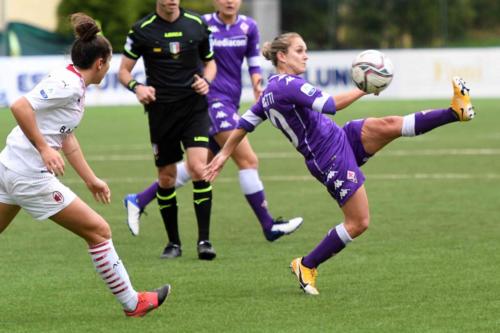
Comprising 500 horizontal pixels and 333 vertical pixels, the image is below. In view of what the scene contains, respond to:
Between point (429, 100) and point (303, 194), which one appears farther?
point (429, 100)

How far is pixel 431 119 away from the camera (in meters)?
8.20

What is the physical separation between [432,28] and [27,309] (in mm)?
31318

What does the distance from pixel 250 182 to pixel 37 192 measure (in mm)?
4208

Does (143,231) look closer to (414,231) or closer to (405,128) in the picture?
(414,231)

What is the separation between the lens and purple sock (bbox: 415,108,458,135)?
812cm

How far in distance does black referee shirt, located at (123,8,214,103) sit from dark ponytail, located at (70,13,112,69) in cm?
281

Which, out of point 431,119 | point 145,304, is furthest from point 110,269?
point 431,119

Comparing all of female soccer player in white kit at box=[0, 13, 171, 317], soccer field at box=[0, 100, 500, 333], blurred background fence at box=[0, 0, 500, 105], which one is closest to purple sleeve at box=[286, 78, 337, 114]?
soccer field at box=[0, 100, 500, 333]

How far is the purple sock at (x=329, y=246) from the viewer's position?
26.5ft

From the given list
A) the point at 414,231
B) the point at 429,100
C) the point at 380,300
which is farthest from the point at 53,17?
the point at 380,300

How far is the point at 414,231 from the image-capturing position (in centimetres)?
1087


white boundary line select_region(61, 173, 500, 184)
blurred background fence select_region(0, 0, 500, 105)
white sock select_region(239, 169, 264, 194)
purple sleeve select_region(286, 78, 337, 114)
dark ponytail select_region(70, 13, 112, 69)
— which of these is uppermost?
dark ponytail select_region(70, 13, 112, 69)

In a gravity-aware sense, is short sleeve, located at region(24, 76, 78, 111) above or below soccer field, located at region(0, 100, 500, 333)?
above

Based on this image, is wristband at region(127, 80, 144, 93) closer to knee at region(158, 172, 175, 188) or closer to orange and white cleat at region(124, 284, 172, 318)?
knee at region(158, 172, 175, 188)
